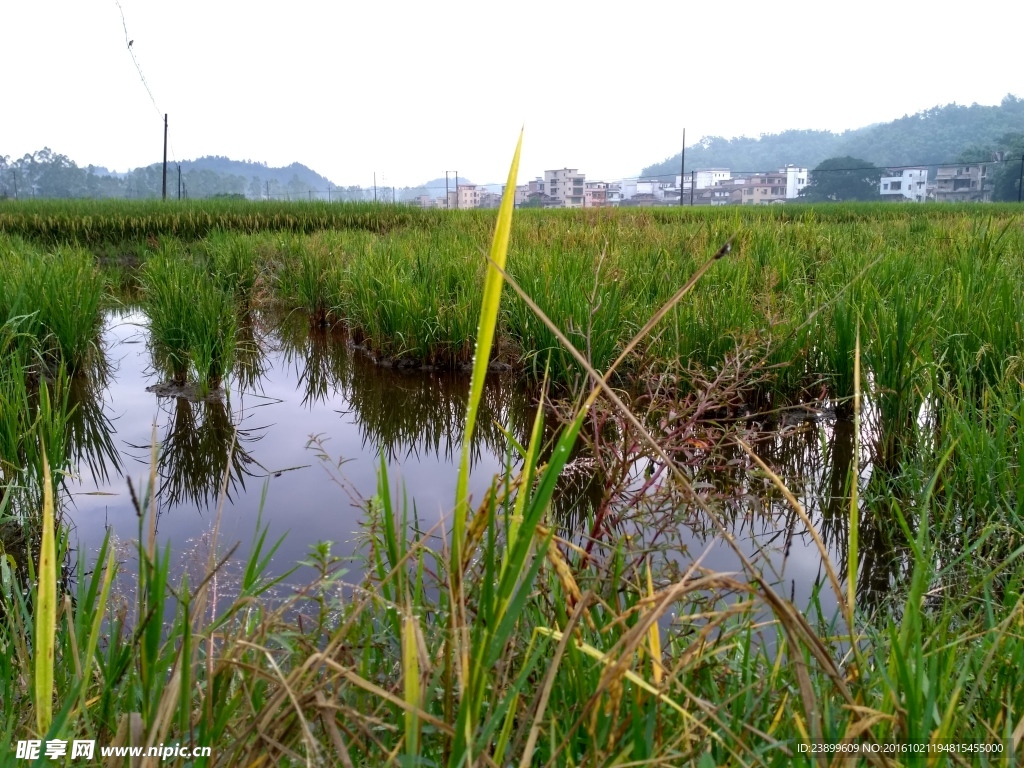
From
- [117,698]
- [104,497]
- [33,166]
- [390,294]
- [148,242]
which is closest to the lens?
[117,698]

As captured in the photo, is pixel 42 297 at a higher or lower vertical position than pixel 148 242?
lower

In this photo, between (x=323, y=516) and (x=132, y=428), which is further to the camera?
(x=132, y=428)

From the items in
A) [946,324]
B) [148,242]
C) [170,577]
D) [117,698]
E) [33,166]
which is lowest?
[170,577]

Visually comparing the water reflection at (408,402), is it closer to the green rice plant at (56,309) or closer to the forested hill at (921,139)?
the green rice plant at (56,309)

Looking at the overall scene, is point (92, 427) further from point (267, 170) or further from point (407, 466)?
point (267, 170)

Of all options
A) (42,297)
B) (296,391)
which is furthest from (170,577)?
(42,297)

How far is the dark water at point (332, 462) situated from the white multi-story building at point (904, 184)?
61.8 meters

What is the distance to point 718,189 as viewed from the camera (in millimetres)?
71688

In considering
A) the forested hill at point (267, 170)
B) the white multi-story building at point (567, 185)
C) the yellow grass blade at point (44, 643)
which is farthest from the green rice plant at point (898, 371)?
the forested hill at point (267, 170)

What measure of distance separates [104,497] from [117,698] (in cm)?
168

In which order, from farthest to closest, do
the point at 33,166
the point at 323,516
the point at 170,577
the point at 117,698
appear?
the point at 33,166, the point at 323,516, the point at 170,577, the point at 117,698

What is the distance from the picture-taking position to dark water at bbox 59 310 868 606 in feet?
6.88

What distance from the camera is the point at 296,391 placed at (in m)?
3.88

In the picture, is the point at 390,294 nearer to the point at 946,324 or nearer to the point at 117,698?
the point at 946,324
